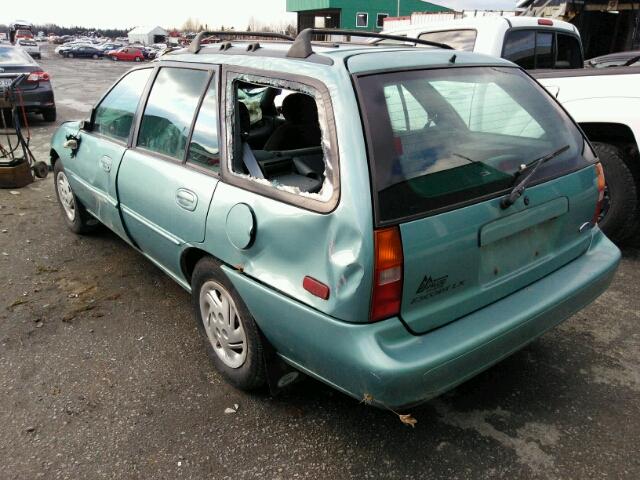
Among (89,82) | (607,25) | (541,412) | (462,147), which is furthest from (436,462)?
(89,82)

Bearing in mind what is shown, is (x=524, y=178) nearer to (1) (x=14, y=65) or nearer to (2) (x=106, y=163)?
(2) (x=106, y=163)

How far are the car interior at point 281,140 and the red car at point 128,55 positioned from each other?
4971 centimetres

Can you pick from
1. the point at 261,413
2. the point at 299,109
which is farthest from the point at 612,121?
the point at 261,413

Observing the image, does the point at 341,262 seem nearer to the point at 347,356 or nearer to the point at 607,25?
the point at 347,356

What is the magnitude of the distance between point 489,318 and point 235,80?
168cm

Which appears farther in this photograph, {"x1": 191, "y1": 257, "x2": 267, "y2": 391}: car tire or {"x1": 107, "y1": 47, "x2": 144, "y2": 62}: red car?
{"x1": 107, "y1": 47, "x2": 144, "y2": 62}: red car

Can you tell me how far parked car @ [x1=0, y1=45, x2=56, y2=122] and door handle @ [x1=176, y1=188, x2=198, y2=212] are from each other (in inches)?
340

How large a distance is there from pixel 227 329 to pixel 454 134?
1463 millimetres

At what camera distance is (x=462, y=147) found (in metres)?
2.26

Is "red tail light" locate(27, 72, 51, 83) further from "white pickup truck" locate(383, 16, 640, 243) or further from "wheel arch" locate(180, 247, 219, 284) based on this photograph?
"wheel arch" locate(180, 247, 219, 284)

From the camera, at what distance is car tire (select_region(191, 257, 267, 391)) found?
2.45 meters

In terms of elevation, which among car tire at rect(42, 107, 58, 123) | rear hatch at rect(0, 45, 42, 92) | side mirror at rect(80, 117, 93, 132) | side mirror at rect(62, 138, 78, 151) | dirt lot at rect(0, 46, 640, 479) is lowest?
dirt lot at rect(0, 46, 640, 479)

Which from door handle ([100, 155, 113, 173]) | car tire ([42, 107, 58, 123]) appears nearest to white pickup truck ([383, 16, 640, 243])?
door handle ([100, 155, 113, 173])

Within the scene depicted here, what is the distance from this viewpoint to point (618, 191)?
4230mm
